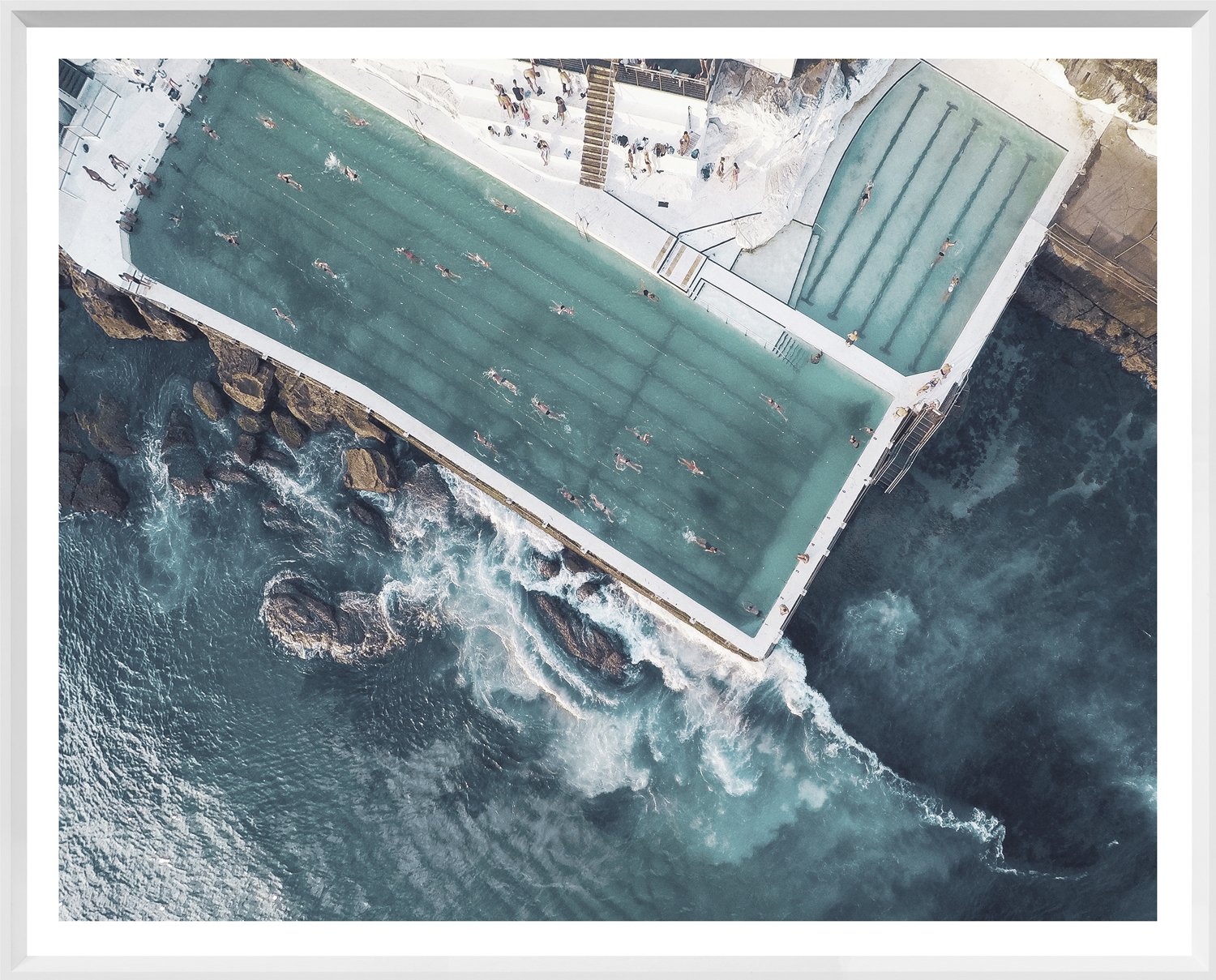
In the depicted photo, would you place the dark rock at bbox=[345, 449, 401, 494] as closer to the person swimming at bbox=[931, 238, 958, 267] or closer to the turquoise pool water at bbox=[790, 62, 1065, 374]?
the turquoise pool water at bbox=[790, 62, 1065, 374]

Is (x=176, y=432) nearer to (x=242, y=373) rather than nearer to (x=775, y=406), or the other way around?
(x=242, y=373)

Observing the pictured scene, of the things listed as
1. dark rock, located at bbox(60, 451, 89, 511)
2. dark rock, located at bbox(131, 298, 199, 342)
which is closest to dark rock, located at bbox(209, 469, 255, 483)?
dark rock, located at bbox(60, 451, 89, 511)

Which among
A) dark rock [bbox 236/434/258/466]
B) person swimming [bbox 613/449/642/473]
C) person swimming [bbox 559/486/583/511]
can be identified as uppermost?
person swimming [bbox 613/449/642/473]

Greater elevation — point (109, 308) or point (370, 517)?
point (109, 308)

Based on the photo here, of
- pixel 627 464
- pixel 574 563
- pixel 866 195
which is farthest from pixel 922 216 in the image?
pixel 574 563

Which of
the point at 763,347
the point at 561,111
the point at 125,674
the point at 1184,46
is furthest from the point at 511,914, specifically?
the point at 1184,46

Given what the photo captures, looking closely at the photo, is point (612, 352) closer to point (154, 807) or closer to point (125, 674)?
point (125, 674)
